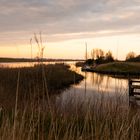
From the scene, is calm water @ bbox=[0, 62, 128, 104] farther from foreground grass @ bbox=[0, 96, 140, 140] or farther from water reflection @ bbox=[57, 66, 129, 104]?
foreground grass @ bbox=[0, 96, 140, 140]

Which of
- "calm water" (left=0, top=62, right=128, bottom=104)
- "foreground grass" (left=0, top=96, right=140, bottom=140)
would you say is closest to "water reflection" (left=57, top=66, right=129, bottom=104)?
"calm water" (left=0, top=62, right=128, bottom=104)

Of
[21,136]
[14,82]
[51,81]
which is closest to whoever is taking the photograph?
[21,136]

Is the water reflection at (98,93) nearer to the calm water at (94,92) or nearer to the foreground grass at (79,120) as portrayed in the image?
the calm water at (94,92)

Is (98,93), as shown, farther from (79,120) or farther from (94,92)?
(94,92)

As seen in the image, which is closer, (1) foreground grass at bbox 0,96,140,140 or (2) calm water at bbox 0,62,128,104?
(1) foreground grass at bbox 0,96,140,140

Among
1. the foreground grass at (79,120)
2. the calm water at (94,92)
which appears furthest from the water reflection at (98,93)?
the foreground grass at (79,120)

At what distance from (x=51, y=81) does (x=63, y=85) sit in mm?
1370

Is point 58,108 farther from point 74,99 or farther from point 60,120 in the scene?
point 60,120

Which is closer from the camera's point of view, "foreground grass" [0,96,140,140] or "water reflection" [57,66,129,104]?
"foreground grass" [0,96,140,140]

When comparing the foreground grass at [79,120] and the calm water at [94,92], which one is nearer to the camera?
the foreground grass at [79,120]

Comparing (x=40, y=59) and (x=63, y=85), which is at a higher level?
(x=40, y=59)

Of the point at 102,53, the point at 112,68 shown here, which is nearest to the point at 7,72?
the point at 112,68

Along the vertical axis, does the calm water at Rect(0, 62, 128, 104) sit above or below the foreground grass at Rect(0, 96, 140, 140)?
above

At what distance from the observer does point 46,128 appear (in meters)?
6.39
